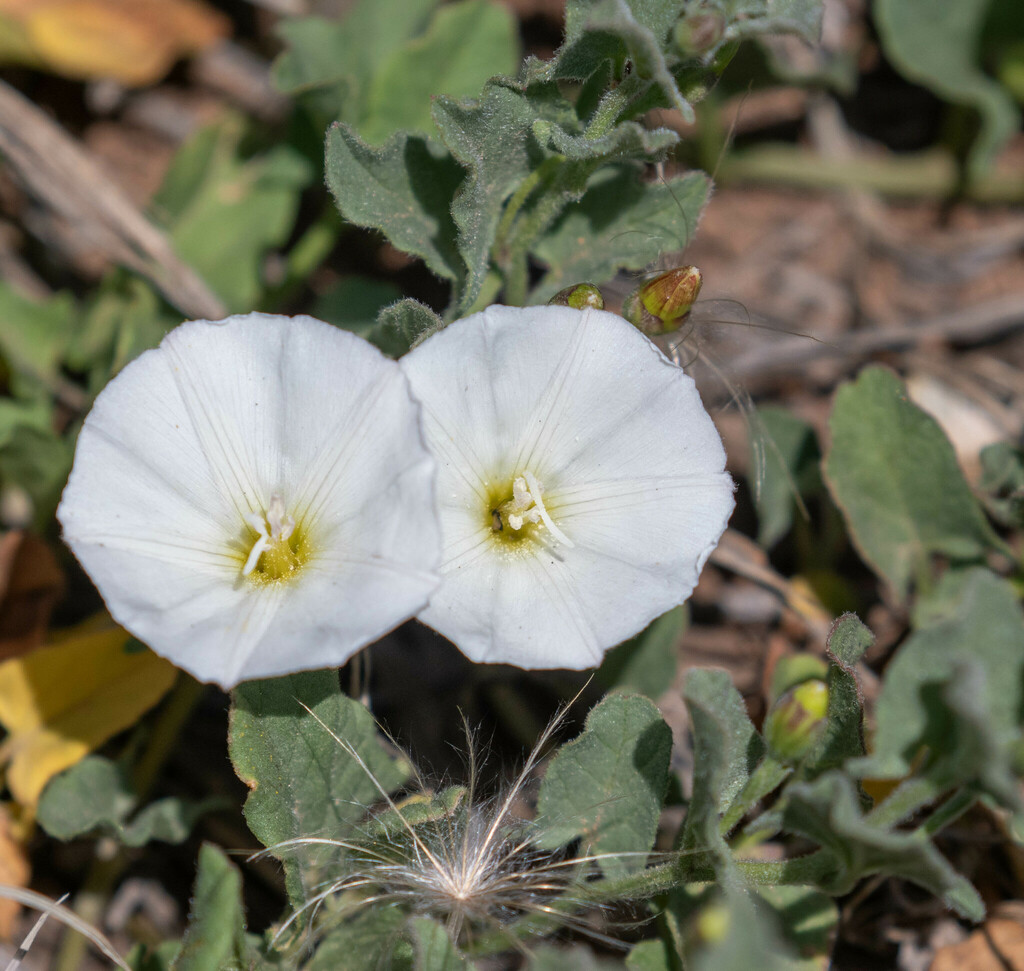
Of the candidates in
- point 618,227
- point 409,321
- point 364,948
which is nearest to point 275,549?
point 409,321

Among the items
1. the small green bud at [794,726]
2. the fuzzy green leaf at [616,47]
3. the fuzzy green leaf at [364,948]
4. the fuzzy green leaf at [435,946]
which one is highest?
the fuzzy green leaf at [616,47]

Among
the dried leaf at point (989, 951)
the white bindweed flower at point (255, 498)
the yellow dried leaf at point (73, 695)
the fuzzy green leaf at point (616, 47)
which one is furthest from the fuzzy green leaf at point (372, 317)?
the dried leaf at point (989, 951)

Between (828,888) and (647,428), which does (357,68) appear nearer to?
(647,428)

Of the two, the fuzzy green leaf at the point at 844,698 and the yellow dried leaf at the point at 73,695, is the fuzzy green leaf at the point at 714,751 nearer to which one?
the fuzzy green leaf at the point at 844,698

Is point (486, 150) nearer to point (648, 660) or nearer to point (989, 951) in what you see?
point (648, 660)

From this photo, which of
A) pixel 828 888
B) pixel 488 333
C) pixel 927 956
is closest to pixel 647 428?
pixel 488 333

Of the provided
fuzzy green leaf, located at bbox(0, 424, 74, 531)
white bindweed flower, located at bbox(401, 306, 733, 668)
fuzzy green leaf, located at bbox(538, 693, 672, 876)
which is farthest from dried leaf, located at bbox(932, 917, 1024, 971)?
fuzzy green leaf, located at bbox(0, 424, 74, 531)
